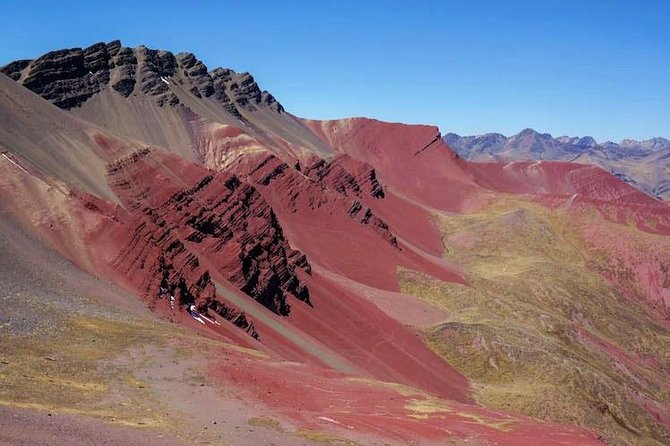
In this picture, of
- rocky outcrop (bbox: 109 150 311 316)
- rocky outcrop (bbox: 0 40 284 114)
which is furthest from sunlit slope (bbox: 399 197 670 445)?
rocky outcrop (bbox: 0 40 284 114)

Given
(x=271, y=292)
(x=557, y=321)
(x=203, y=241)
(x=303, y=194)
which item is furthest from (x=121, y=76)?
(x=557, y=321)

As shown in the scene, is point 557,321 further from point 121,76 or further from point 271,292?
point 121,76

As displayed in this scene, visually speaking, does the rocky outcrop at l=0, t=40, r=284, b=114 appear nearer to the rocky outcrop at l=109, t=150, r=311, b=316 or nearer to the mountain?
the mountain

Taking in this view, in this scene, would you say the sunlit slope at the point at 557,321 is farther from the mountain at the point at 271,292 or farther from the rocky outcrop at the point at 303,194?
the rocky outcrop at the point at 303,194

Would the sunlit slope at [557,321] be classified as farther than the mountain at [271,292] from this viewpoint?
Yes

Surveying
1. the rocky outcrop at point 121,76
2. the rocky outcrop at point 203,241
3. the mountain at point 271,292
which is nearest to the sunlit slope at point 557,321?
the mountain at point 271,292
